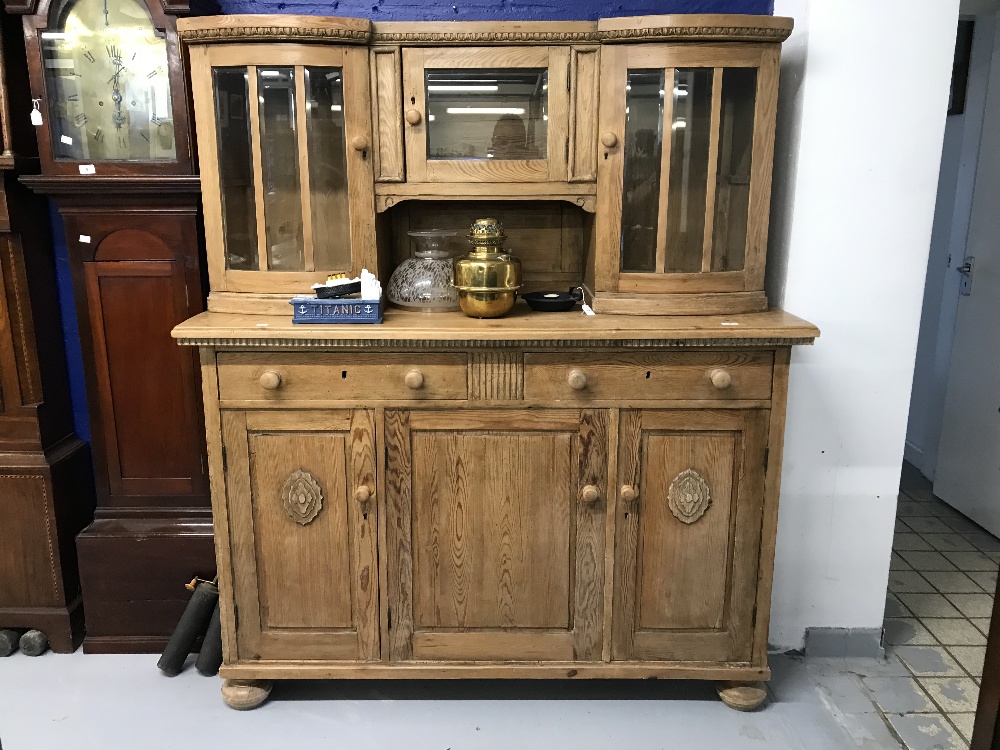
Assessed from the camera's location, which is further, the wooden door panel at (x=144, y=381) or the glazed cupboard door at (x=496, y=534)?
the wooden door panel at (x=144, y=381)

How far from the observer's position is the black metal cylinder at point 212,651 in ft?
7.71

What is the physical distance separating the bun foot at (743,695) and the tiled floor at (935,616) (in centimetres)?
37

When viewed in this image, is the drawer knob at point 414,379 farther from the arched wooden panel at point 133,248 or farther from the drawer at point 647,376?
the arched wooden panel at point 133,248

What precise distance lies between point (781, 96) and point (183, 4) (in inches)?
68.9

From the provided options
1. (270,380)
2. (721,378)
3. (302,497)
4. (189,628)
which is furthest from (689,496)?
(189,628)

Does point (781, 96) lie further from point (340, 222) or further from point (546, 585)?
point (546, 585)

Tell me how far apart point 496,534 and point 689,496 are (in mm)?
543

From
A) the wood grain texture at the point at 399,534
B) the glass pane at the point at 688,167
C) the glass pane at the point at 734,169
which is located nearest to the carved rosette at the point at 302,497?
the wood grain texture at the point at 399,534

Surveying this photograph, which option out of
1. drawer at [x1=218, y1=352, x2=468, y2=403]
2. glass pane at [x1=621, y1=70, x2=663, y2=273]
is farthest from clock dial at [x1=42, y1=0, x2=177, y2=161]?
glass pane at [x1=621, y1=70, x2=663, y2=273]

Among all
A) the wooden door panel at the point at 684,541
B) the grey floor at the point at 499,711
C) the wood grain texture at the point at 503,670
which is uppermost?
the wooden door panel at the point at 684,541

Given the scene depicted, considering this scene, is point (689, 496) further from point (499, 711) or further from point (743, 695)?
point (499, 711)

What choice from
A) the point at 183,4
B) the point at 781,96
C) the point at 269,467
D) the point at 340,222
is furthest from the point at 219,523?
the point at 781,96

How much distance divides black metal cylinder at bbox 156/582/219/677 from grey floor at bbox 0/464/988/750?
0.06 metres

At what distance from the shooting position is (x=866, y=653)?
2490 mm
